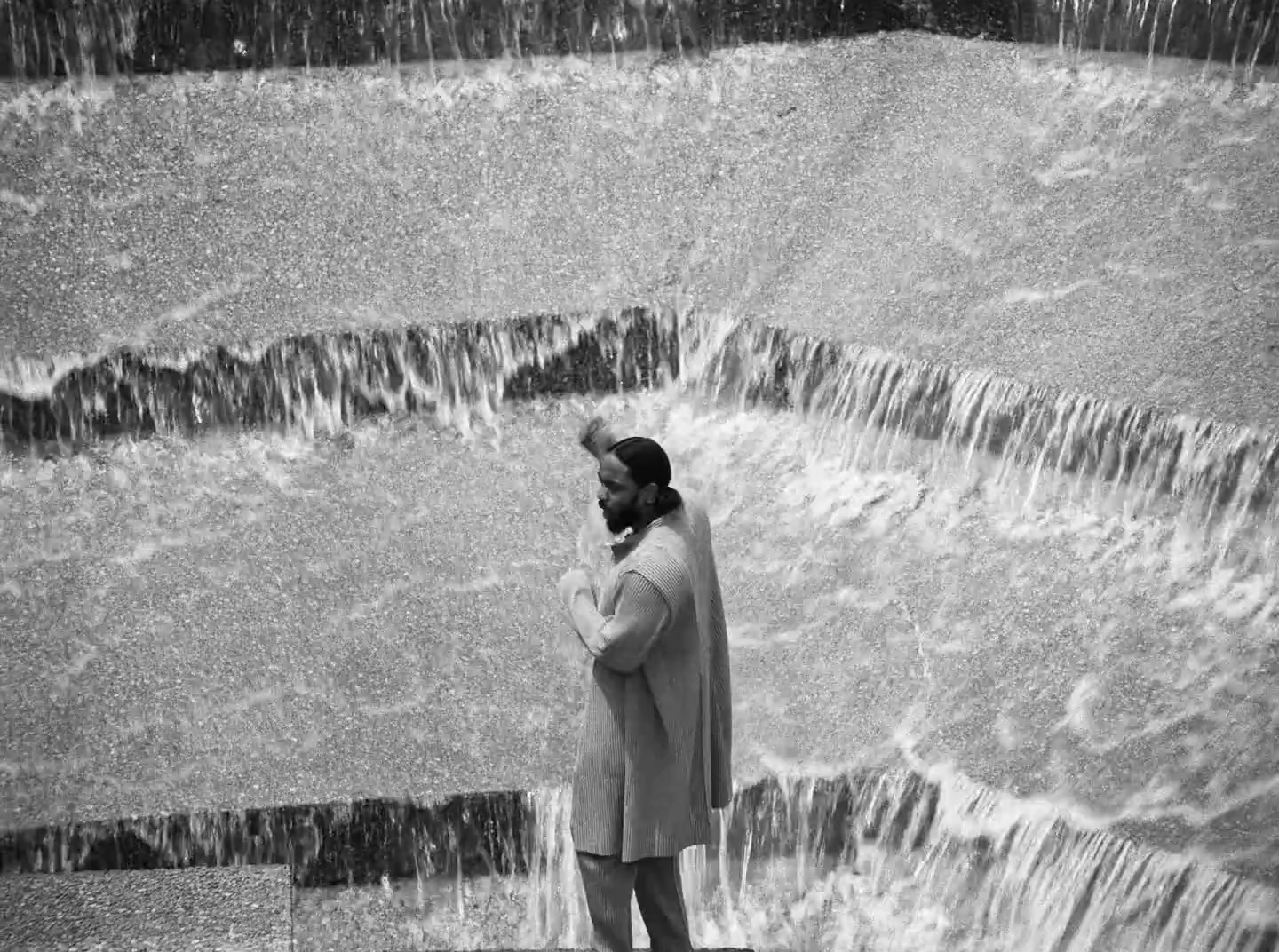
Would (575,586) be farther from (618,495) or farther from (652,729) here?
(652,729)

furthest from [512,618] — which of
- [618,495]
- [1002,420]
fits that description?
[618,495]

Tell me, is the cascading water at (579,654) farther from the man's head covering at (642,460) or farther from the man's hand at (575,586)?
the man's head covering at (642,460)

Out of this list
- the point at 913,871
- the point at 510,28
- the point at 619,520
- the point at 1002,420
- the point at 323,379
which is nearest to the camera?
the point at 619,520

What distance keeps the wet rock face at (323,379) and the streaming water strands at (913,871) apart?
123cm

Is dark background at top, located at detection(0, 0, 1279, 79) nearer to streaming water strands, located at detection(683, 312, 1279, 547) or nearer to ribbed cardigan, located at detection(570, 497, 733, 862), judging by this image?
streaming water strands, located at detection(683, 312, 1279, 547)

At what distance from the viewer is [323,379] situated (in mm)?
5508

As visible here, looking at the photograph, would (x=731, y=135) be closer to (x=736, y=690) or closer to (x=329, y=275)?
(x=329, y=275)

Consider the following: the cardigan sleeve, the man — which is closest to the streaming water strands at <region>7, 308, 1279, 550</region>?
the man

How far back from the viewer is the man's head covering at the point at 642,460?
141 inches

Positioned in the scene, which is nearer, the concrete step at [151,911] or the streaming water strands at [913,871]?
the concrete step at [151,911]

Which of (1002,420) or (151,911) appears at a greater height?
(1002,420)

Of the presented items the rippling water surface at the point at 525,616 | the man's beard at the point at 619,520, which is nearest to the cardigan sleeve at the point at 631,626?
the man's beard at the point at 619,520

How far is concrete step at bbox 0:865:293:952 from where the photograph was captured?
395cm

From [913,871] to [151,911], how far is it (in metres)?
2.08
